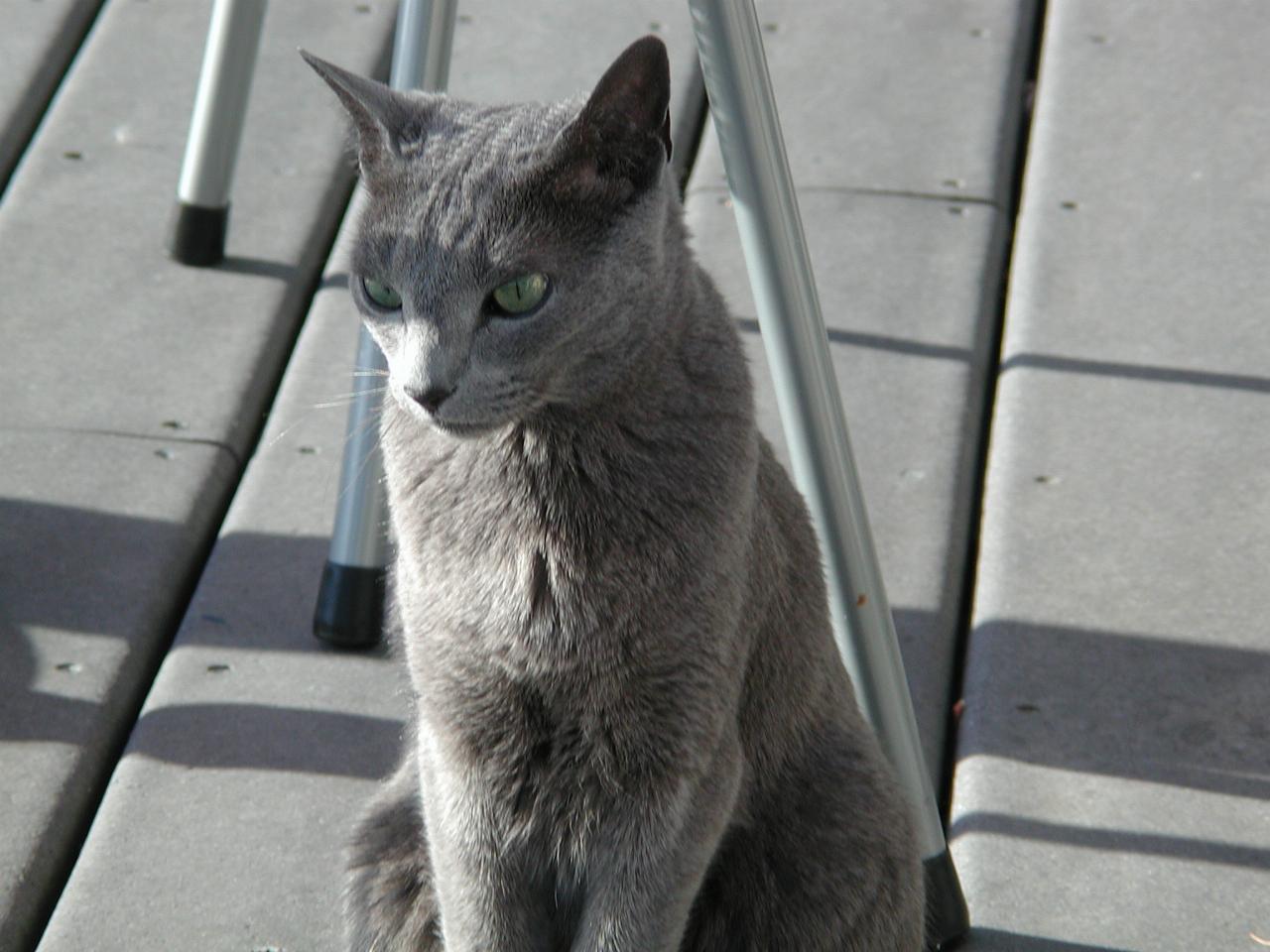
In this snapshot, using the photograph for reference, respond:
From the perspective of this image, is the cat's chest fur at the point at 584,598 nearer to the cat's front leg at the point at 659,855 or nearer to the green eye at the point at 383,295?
the cat's front leg at the point at 659,855

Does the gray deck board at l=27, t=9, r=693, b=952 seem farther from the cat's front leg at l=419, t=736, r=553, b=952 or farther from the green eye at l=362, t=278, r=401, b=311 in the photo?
→ the green eye at l=362, t=278, r=401, b=311

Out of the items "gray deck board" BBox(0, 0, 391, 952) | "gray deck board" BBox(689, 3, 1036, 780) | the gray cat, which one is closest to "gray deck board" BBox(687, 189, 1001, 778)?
"gray deck board" BBox(689, 3, 1036, 780)

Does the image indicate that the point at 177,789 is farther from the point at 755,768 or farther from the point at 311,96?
the point at 311,96

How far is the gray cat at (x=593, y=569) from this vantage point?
1368mm

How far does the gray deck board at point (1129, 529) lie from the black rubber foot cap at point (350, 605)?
766 mm

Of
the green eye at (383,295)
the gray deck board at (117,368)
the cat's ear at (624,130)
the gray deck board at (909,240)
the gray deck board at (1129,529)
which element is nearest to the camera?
the cat's ear at (624,130)

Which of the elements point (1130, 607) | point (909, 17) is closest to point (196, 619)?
point (1130, 607)

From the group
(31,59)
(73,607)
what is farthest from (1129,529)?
(31,59)

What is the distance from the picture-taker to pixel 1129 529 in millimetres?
2363

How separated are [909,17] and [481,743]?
2328 millimetres

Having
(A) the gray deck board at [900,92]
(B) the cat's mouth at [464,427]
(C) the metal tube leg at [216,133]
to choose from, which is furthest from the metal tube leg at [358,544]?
(A) the gray deck board at [900,92]

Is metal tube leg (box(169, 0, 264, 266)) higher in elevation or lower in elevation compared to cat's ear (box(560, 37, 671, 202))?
lower

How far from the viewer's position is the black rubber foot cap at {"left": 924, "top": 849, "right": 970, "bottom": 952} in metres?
1.82

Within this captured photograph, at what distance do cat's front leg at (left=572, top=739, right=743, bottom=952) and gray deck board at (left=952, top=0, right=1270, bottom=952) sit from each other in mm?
491
